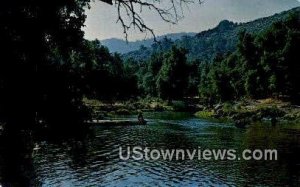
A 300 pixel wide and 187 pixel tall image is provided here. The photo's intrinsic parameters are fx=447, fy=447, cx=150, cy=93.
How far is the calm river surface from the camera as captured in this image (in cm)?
3350

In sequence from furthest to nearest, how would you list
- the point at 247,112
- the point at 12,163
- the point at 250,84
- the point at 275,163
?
1. the point at 250,84
2. the point at 247,112
3. the point at 275,163
4. the point at 12,163

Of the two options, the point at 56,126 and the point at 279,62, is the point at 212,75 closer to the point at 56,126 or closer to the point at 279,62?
the point at 279,62

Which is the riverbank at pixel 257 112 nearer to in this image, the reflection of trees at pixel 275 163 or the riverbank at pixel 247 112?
the riverbank at pixel 247 112

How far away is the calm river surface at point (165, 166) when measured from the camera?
3350 cm

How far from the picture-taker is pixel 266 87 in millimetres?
114062

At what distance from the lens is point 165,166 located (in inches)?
1563

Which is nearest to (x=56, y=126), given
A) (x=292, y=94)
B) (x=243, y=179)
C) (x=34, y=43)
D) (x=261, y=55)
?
(x=34, y=43)

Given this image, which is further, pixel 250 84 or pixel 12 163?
pixel 250 84

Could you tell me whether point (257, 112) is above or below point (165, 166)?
above

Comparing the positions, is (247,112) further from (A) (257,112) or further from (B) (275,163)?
(B) (275,163)

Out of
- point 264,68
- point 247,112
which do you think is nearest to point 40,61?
point 247,112

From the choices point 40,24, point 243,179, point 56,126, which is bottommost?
point 243,179

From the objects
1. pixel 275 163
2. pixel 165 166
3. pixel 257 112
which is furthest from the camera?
pixel 257 112

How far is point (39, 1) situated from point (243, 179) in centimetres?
2396
